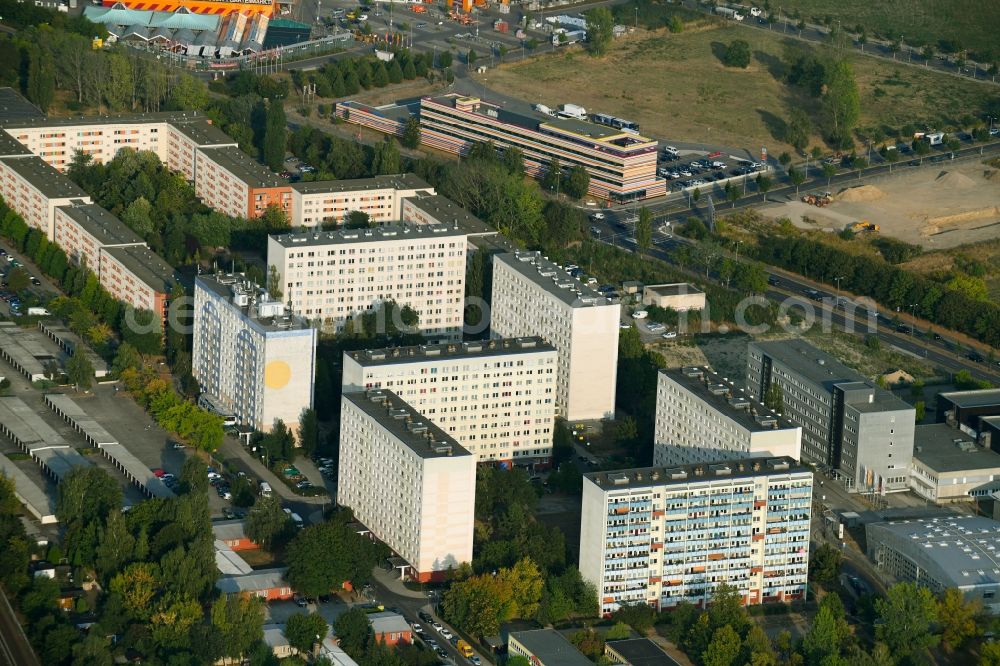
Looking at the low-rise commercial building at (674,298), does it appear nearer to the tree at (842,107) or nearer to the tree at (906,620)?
the tree at (906,620)

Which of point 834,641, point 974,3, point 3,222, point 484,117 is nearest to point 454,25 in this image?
point 484,117

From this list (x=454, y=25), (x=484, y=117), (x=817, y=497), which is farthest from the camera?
(x=454, y=25)

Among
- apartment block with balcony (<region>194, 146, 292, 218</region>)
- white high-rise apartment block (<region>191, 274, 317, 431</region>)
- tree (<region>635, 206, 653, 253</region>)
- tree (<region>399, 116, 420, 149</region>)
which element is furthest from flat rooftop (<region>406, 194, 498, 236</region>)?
tree (<region>399, 116, 420, 149</region>)

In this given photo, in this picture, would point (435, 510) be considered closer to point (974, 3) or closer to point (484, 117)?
point (484, 117)

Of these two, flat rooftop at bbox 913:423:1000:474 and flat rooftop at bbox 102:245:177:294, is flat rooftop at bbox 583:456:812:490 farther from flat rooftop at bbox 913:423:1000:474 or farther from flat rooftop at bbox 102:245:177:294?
flat rooftop at bbox 102:245:177:294

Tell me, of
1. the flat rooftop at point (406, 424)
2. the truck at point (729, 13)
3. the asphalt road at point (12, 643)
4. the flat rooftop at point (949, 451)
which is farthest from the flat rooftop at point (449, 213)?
the truck at point (729, 13)
